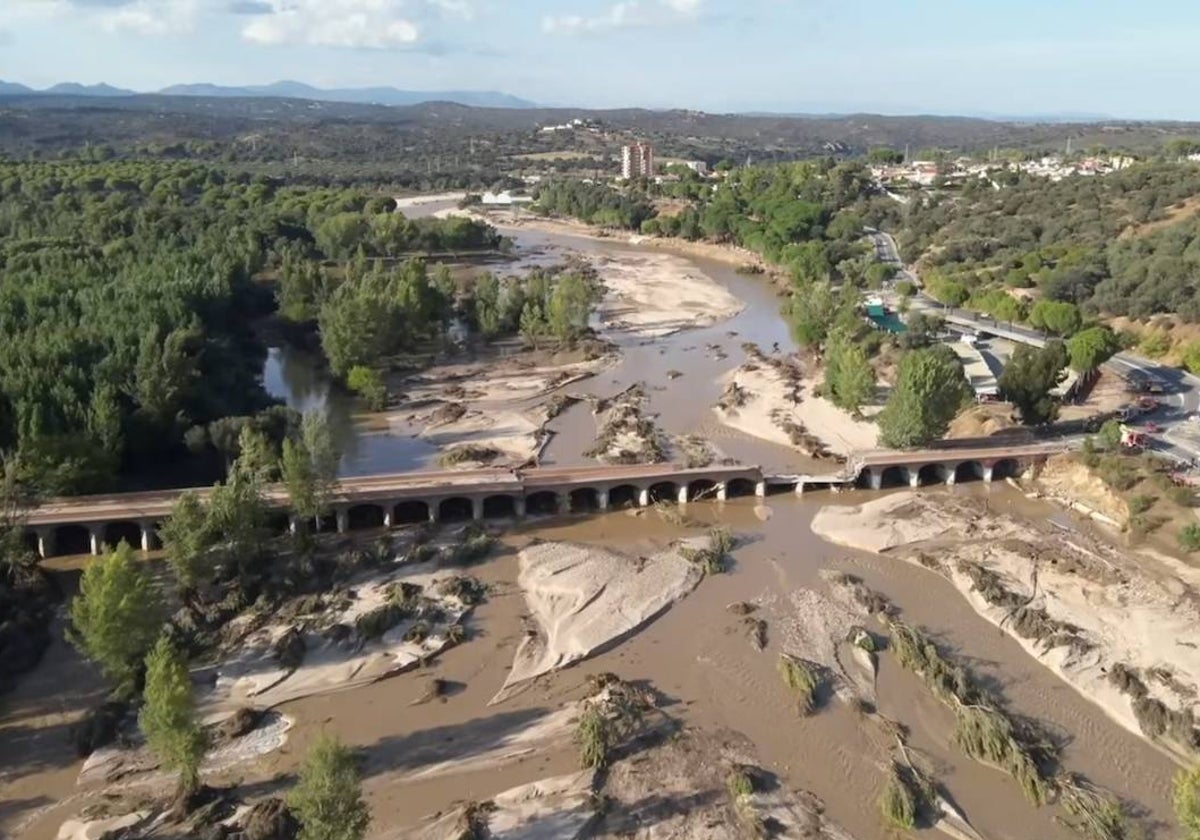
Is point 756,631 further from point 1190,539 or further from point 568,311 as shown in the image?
point 568,311

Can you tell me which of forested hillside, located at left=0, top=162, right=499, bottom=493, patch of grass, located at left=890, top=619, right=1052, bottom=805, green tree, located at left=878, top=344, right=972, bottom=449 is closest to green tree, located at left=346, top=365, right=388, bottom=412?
forested hillside, located at left=0, top=162, right=499, bottom=493

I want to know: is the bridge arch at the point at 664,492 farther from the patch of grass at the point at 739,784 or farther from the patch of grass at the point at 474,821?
the patch of grass at the point at 474,821

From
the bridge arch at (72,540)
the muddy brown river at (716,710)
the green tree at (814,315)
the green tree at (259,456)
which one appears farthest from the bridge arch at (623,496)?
the green tree at (814,315)

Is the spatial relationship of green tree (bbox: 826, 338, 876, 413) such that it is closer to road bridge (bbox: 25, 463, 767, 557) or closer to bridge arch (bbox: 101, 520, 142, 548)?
road bridge (bbox: 25, 463, 767, 557)

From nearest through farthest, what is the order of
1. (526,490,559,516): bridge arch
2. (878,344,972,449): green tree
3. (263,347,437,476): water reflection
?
(526,490,559,516): bridge arch, (878,344,972,449): green tree, (263,347,437,476): water reflection

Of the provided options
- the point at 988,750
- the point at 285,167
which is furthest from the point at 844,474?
the point at 285,167

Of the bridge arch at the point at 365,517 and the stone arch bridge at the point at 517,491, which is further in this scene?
the bridge arch at the point at 365,517

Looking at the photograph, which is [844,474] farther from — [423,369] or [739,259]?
[739,259]

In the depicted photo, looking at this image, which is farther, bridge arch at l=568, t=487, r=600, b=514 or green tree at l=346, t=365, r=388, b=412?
green tree at l=346, t=365, r=388, b=412
